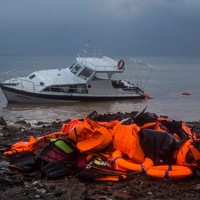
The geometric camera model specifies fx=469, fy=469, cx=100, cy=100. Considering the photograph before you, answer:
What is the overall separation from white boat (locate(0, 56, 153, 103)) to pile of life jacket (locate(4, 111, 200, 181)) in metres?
19.4

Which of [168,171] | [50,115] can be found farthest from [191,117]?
[168,171]

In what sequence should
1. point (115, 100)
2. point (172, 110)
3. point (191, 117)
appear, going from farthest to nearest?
point (115, 100), point (172, 110), point (191, 117)

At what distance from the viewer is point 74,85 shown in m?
27.4

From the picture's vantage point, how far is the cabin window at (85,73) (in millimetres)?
27812

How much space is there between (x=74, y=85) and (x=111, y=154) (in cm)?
2072

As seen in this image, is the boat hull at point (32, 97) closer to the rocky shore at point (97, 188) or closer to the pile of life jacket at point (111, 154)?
the pile of life jacket at point (111, 154)

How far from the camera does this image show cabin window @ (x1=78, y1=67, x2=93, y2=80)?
27.8m

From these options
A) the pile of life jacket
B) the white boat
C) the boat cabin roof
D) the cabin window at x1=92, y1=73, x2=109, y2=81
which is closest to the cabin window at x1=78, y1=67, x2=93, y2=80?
the white boat

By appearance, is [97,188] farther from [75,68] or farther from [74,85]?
[75,68]

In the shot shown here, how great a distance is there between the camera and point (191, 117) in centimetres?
2223

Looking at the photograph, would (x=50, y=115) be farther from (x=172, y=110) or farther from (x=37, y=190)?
(x=37, y=190)

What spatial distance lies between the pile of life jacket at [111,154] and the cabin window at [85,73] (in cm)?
2048

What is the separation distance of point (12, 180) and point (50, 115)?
53.9 feet

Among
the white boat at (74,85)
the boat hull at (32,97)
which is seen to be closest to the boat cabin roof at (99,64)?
the white boat at (74,85)
